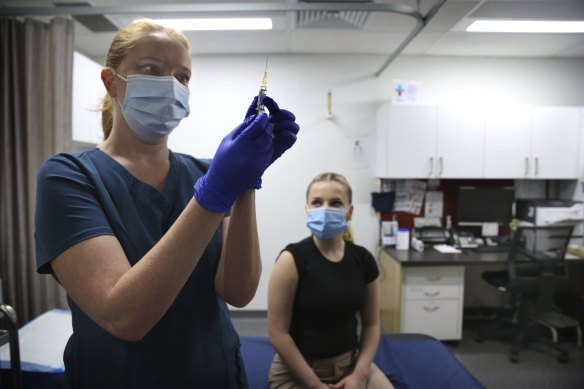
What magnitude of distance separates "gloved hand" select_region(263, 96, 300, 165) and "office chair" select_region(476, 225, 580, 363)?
274 cm

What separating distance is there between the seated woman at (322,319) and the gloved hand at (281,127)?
0.82 m

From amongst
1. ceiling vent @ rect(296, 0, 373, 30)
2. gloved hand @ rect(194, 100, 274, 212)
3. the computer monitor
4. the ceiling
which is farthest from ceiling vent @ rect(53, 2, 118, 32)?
the computer monitor

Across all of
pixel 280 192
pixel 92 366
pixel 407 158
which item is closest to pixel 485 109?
pixel 407 158

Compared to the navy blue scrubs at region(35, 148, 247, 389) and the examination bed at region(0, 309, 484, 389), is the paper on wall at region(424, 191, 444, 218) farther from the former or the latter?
the navy blue scrubs at region(35, 148, 247, 389)

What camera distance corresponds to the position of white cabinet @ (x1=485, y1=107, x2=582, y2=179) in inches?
123

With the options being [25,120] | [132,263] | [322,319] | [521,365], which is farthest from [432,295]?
[25,120]

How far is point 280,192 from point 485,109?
208 cm

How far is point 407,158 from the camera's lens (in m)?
3.15

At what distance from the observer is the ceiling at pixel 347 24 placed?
2006 millimetres

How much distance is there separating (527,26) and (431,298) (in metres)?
2.32

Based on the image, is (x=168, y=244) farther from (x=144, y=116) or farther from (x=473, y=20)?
(x=473, y=20)

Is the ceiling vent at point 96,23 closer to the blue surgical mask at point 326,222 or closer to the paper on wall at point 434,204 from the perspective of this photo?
the blue surgical mask at point 326,222

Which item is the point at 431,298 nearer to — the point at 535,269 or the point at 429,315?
the point at 429,315

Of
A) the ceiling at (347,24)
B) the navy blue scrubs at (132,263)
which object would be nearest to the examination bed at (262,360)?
the navy blue scrubs at (132,263)
